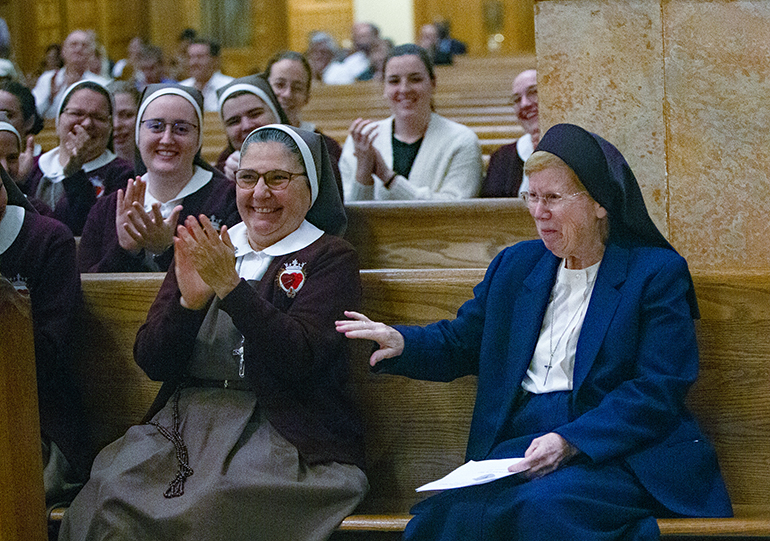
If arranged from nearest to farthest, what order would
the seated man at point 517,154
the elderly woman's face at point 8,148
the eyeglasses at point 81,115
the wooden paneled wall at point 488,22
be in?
the elderly woman's face at point 8,148, the eyeglasses at point 81,115, the seated man at point 517,154, the wooden paneled wall at point 488,22

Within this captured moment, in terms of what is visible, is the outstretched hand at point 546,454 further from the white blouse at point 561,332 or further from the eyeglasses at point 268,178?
the eyeglasses at point 268,178

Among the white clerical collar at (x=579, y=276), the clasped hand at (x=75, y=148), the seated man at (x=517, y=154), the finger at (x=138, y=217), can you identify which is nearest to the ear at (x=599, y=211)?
the white clerical collar at (x=579, y=276)

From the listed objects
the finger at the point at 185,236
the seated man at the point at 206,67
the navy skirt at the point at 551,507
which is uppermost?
the seated man at the point at 206,67

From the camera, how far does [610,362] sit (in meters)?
2.23

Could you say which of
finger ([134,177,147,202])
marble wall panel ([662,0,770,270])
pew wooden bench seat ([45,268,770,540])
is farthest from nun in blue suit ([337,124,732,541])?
finger ([134,177,147,202])

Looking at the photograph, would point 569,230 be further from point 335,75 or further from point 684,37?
point 335,75

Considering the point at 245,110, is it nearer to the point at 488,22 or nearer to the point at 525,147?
the point at 525,147

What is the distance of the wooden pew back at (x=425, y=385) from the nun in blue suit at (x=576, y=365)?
0.22m

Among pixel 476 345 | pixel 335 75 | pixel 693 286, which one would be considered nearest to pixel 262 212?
pixel 476 345

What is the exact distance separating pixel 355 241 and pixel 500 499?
1.69m

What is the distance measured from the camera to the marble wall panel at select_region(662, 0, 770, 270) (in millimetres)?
2822

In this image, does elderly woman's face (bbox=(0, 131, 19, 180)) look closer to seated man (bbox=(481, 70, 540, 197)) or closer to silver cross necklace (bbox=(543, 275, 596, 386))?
seated man (bbox=(481, 70, 540, 197))

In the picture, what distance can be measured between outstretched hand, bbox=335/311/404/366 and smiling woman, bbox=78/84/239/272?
3.34 feet

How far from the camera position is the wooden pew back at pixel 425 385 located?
2.50 m
